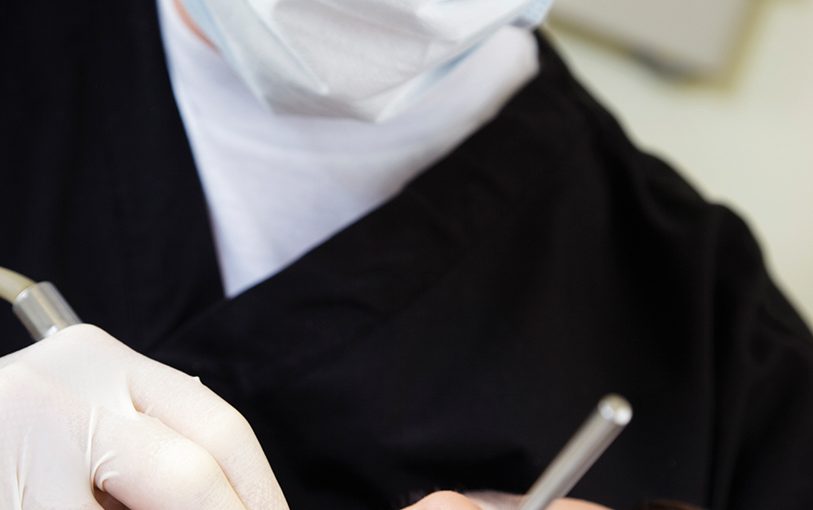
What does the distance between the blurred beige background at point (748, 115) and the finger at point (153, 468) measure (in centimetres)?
95

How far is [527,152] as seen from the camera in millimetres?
924

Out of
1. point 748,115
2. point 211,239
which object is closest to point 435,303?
point 211,239

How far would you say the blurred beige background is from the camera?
1.33 m

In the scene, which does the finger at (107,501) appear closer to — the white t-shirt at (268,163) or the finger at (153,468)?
the finger at (153,468)

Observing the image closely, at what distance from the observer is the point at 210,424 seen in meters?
0.61

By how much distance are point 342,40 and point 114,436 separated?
0.30m

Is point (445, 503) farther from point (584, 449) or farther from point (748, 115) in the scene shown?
point (748, 115)

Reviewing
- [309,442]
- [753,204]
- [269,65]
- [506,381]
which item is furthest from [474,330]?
[753,204]

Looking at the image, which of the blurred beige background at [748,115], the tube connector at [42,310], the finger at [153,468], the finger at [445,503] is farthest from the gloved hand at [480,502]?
the blurred beige background at [748,115]

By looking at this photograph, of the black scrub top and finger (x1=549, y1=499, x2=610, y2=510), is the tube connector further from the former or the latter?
finger (x1=549, y1=499, x2=610, y2=510)

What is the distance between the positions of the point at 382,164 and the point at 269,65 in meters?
0.19

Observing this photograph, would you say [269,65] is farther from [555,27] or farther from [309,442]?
[555,27]

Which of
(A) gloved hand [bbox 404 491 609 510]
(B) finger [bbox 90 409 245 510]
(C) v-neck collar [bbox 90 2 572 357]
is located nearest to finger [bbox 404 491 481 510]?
Answer: (A) gloved hand [bbox 404 491 609 510]

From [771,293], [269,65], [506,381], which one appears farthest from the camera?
[771,293]
